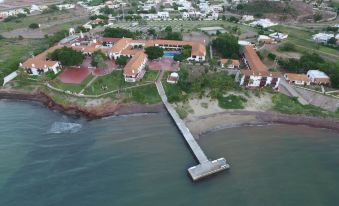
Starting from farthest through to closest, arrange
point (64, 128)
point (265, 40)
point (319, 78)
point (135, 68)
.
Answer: point (265, 40)
point (135, 68)
point (319, 78)
point (64, 128)

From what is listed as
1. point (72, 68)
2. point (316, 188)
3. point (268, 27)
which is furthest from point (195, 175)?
point (268, 27)

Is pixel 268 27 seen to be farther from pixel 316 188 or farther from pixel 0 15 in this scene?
pixel 0 15

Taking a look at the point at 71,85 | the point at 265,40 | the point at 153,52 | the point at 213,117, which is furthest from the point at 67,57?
the point at 265,40

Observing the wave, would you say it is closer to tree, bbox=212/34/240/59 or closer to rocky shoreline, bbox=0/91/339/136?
rocky shoreline, bbox=0/91/339/136

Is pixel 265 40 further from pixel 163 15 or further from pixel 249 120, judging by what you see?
pixel 163 15

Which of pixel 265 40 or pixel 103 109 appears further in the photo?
A: pixel 265 40

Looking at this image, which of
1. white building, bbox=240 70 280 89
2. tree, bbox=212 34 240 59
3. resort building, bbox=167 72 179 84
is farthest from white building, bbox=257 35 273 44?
resort building, bbox=167 72 179 84
